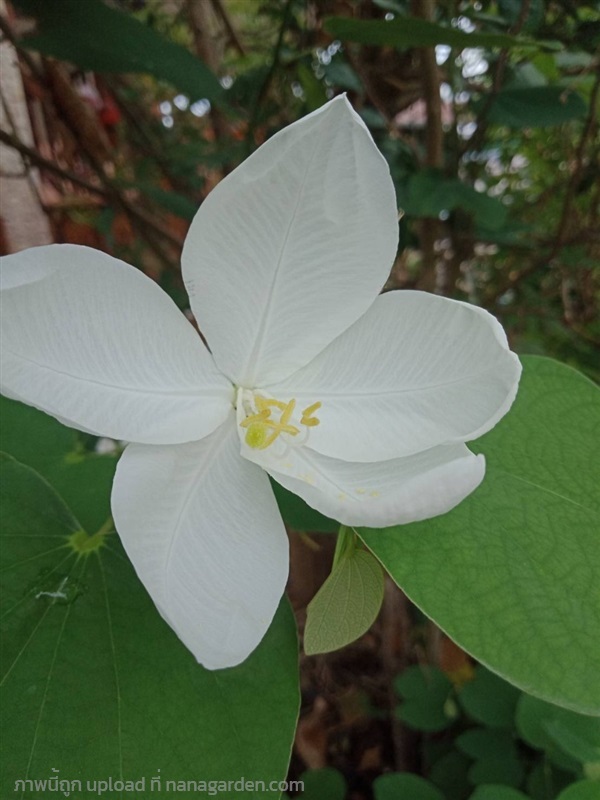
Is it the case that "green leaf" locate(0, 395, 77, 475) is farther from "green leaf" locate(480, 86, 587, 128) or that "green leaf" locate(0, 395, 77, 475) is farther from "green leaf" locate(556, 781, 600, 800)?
"green leaf" locate(480, 86, 587, 128)

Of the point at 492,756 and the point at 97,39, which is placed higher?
the point at 97,39

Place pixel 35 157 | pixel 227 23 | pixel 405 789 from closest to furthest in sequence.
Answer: pixel 405 789 → pixel 35 157 → pixel 227 23

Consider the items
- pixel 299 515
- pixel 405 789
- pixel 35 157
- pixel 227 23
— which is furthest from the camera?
pixel 227 23

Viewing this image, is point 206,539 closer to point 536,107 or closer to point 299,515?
point 299,515

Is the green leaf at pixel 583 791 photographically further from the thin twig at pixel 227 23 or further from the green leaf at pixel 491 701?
the thin twig at pixel 227 23

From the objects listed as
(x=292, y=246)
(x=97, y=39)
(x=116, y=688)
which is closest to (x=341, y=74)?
(x=97, y=39)

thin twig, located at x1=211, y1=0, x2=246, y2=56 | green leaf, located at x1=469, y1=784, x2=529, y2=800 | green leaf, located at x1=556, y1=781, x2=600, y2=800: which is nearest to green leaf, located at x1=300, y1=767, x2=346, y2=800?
green leaf, located at x1=469, y1=784, x2=529, y2=800

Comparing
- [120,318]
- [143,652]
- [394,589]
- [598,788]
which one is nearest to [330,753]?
[394,589]
